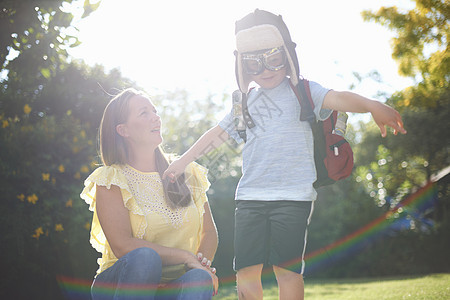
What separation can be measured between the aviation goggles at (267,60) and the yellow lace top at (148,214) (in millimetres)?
861

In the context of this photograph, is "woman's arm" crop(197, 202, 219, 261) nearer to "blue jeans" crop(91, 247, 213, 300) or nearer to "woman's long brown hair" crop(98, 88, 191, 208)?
"woman's long brown hair" crop(98, 88, 191, 208)

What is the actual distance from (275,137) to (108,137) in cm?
94

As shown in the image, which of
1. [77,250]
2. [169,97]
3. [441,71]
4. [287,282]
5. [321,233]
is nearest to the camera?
[287,282]

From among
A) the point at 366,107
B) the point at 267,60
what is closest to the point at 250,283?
the point at 366,107

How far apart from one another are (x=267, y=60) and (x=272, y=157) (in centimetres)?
57

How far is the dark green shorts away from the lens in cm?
249

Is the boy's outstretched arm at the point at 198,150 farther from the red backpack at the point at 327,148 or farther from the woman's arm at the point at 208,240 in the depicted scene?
the red backpack at the point at 327,148

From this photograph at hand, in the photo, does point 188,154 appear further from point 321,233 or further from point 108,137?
point 321,233

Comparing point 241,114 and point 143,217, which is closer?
point 143,217

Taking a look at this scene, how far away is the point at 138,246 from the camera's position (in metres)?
2.27

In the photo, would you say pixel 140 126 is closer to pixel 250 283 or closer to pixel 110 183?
pixel 110 183

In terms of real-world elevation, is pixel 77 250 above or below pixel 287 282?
below

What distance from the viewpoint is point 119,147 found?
2.54 meters

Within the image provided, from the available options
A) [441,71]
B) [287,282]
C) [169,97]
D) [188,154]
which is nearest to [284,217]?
[287,282]
